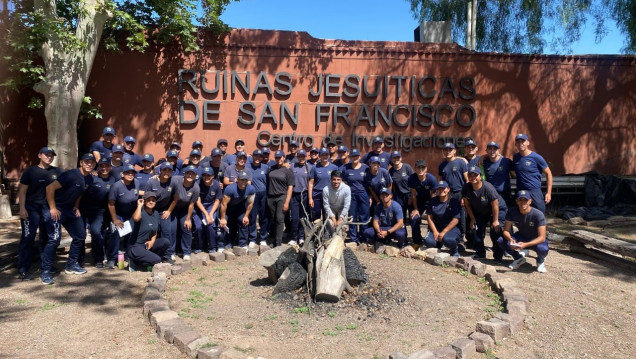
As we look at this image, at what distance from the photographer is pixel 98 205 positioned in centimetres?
644

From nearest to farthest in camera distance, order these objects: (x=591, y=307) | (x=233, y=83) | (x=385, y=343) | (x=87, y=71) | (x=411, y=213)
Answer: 1. (x=385, y=343)
2. (x=591, y=307)
3. (x=411, y=213)
4. (x=87, y=71)
5. (x=233, y=83)

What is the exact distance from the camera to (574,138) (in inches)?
464

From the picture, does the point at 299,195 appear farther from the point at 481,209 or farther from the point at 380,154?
the point at 481,209

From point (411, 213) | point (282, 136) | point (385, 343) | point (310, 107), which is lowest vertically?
point (385, 343)

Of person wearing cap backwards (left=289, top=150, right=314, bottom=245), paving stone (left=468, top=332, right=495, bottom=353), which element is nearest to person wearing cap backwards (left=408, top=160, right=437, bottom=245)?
person wearing cap backwards (left=289, top=150, right=314, bottom=245)

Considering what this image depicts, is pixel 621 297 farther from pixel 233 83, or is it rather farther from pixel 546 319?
pixel 233 83

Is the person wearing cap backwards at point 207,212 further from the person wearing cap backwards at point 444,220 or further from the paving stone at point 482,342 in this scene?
the paving stone at point 482,342

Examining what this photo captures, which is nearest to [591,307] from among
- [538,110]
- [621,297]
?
[621,297]

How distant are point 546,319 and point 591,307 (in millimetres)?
783

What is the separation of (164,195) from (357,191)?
307 cm

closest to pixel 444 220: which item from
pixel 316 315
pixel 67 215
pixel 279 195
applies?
pixel 279 195

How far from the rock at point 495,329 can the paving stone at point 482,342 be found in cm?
10

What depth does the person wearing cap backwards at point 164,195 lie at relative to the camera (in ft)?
21.9

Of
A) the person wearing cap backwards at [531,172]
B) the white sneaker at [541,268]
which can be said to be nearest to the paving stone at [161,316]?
the white sneaker at [541,268]
